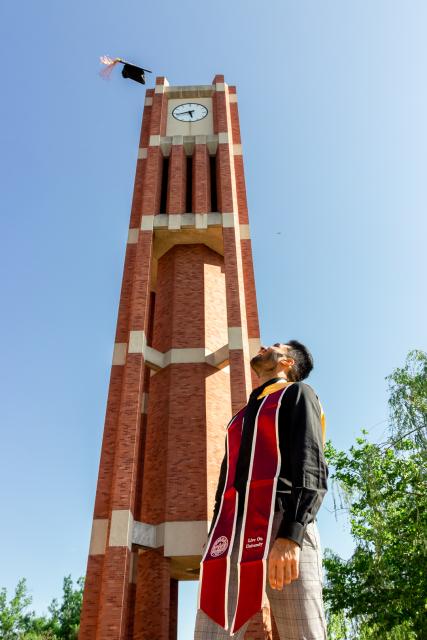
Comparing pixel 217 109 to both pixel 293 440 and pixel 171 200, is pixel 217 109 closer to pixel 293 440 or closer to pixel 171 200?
pixel 171 200

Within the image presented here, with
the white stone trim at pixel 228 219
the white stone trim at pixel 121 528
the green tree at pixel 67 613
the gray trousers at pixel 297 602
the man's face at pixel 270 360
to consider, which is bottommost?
the gray trousers at pixel 297 602

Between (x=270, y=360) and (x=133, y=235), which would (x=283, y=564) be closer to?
(x=270, y=360)

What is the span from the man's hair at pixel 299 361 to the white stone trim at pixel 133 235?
13.7 metres

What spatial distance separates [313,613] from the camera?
2467 mm

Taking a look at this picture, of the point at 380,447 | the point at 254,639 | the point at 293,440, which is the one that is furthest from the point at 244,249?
the point at 293,440

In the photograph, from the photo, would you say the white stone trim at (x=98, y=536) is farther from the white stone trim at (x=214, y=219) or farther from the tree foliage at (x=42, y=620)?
the tree foliage at (x=42, y=620)

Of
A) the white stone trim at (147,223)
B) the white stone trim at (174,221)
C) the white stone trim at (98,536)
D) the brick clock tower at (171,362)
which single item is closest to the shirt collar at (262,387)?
the brick clock tower at (171,362)

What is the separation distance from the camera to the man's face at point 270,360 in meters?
3.67

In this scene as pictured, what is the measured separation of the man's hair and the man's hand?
1.41 m

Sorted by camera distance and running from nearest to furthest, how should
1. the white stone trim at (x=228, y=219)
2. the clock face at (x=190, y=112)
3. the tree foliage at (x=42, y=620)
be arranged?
the white stone trim at (x=228, y=219), the clock face at (x=190, y=112), the tree foliage at (x=42, y=620)

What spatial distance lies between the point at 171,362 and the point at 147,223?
464 cm

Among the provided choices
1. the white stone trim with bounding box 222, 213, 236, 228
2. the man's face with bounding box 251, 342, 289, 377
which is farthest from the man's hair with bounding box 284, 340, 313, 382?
the white stone trim with bounding box 222, 213, 236, 228

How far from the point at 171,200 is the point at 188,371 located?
231 inches

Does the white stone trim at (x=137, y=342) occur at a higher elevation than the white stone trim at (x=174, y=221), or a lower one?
lower
